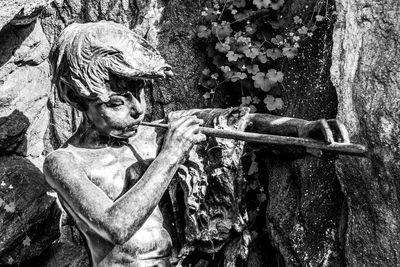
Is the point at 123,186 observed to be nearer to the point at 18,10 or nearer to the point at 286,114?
the point at 286,114

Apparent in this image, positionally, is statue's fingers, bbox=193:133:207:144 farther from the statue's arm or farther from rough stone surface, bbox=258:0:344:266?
rough stone surface, bbox=258:0:344:266

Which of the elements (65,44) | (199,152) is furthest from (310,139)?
(65,44)

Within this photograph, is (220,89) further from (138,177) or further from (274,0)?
(138,177)

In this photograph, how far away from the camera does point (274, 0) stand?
335cm

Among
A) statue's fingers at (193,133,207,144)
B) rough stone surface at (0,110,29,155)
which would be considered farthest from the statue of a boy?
rough stone surface at (0,110,29,155)

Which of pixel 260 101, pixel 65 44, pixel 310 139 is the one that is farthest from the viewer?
pixel 260 101

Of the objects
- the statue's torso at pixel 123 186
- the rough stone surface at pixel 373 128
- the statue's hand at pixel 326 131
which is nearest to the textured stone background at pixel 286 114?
the rough stone surface at pixel 373 128

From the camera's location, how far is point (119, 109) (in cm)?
284

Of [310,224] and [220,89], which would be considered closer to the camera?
[310,224]

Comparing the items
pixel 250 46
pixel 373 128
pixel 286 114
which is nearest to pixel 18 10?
pixel 250 46

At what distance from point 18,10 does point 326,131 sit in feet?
4.95

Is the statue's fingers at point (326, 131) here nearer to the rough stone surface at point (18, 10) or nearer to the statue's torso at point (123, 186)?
the statue's torso at point (123, 186)

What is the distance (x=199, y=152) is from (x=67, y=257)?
931 millimetres

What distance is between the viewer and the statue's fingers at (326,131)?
250 centimetres
